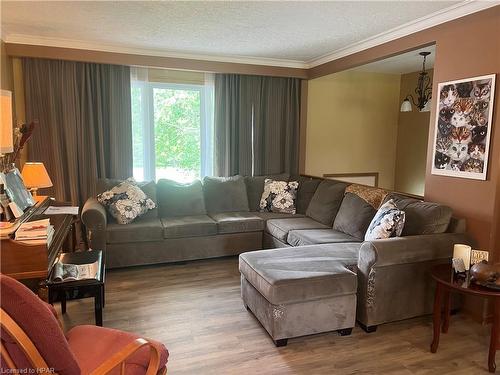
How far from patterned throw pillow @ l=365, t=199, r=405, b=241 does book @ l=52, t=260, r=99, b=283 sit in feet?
6.95

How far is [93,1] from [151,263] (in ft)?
8.30

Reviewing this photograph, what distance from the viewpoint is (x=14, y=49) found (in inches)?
153

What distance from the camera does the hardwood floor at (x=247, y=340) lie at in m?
2.29

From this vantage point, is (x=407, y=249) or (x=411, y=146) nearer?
(x=407, y=249)

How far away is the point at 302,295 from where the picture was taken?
8.12 ft

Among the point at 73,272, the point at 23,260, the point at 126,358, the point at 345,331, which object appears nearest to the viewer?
the point at 126,358

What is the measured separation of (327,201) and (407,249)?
1555mm

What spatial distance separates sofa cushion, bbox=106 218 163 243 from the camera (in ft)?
12.4

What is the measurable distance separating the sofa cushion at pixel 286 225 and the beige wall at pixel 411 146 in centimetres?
228

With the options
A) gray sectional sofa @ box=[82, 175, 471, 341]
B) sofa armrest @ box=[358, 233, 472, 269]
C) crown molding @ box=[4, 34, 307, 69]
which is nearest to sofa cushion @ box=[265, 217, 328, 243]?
gray sectional sofa @ box=[82, 175, 471, 341]

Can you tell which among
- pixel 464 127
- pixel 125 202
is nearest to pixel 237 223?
pixel 125 202

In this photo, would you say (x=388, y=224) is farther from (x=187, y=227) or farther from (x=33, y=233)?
(x=33, y=233)

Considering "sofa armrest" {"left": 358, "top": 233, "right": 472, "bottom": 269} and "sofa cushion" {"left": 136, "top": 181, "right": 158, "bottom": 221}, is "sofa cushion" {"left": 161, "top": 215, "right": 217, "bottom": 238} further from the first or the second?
"sofa armrest" {"left": 358, "top": 233, "right": 472, "bottom": 269}

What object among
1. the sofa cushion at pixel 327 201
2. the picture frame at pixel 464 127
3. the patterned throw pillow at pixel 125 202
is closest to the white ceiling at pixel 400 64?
the picture frame at pixel 464 127
